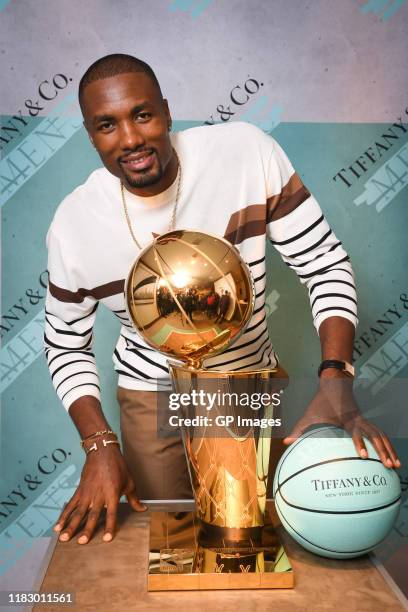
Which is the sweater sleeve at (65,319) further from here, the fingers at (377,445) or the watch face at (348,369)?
the fingers at (377,445)

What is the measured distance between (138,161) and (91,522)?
773 millimetres

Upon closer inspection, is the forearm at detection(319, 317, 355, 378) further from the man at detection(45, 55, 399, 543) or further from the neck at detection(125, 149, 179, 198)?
the neck at detection(125, 149, 179, 198)

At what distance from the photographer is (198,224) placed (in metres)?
1.71

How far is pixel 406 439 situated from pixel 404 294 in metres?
0.59

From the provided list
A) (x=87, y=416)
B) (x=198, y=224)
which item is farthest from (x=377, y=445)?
(x=198, y=224)

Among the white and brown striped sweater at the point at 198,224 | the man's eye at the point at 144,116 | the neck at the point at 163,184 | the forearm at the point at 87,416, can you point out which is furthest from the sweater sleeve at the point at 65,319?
the man's eye at the point at 144,116

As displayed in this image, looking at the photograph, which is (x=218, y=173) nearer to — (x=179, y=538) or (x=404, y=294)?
(x=179, y=538)

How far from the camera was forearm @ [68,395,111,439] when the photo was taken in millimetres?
1464

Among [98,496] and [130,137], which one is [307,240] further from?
[98,496]

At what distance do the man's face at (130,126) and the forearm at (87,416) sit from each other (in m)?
0.49

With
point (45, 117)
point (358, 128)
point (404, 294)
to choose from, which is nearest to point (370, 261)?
point (404, 294)

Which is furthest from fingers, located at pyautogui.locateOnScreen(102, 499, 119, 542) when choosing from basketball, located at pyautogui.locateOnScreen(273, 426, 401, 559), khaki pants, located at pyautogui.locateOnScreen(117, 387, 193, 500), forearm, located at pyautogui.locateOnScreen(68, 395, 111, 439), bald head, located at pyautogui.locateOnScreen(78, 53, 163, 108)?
bald head, located at pyautogui.locateOnScreen(78, 53, 163, 108)

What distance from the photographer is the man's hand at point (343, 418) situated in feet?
3.65

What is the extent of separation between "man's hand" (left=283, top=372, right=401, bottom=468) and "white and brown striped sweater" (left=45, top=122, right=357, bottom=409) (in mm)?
376
